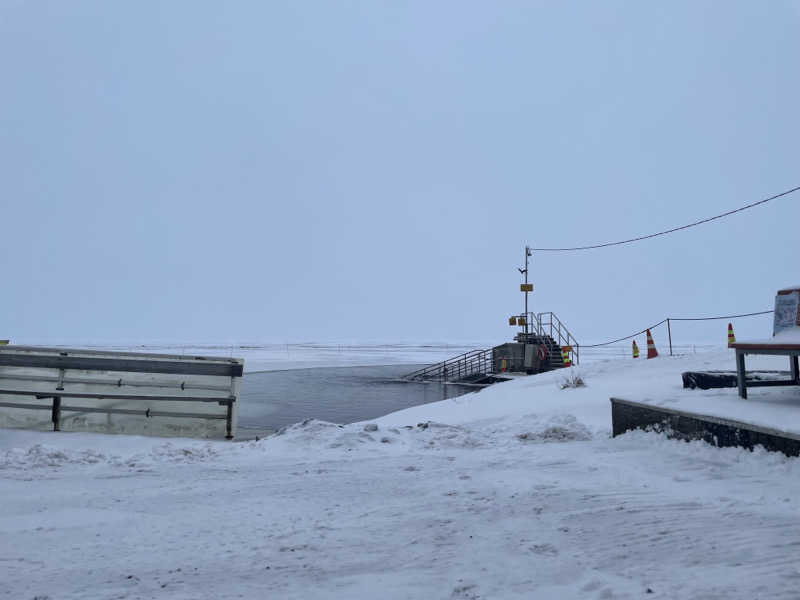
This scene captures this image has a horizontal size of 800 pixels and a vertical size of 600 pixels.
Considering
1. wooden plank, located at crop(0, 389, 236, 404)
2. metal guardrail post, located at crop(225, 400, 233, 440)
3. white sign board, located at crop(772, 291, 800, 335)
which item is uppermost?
white sign board, located at crop(772, 291, 800, 335)

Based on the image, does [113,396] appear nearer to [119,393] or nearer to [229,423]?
[119,393]

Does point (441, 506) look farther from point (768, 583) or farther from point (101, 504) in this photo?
point (101, 504)

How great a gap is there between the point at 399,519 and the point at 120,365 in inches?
224

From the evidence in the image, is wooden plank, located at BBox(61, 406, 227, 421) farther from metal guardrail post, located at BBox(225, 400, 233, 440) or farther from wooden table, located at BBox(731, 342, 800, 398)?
wooden table, located at BBox(731, 342, 800, 398)

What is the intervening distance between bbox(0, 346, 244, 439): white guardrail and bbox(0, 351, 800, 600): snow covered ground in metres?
0.98

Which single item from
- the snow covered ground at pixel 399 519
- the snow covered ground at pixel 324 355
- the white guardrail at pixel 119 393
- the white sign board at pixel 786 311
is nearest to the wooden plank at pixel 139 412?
the white guardrail at pixel 119 393

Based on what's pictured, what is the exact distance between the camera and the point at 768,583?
9.20ft

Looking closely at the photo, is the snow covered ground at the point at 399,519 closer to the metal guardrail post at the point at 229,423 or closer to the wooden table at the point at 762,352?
the wooden table at the point at 762,352

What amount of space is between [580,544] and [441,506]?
3.86 ft

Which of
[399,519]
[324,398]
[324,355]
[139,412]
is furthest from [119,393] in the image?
[324,355]

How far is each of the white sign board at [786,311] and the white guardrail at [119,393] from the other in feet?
24.2

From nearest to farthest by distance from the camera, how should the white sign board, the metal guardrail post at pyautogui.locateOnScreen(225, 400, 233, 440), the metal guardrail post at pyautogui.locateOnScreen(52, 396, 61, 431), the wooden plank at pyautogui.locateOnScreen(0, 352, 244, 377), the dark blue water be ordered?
the white sign board, the wooden plank at pyautogui.locateOnScreen(0, 352, 244, 377), the metal guardrail post at pyautogui.locateOnScreen(52, 396, 61, 431), the metal guardrail post at pyautogui.locateOnScreen(225, 400, 233, 440), the dark blue water

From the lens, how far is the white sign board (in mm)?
7410

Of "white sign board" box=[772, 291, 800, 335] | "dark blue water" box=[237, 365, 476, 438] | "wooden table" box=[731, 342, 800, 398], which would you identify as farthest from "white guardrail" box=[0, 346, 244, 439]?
"white sign board" box=[772, 291, 800, 335]
